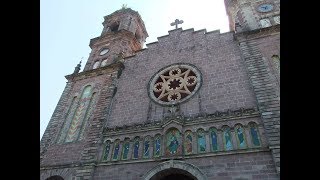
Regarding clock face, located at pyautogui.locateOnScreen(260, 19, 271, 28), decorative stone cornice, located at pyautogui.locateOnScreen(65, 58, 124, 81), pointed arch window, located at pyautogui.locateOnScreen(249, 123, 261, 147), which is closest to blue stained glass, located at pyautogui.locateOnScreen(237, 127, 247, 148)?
pointed arch window, located at pyautogui.locateOnScreen(249, 123, 261, 147)

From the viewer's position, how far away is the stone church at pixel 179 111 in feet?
36.8

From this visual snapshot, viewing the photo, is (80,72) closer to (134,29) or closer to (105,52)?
(105,52)

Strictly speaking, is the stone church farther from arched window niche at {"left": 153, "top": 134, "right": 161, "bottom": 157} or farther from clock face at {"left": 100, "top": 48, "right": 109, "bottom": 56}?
clock face at {"left": 100, "top": 48, "right": 109, "bottom": 56}

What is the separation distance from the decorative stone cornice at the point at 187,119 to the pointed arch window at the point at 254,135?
1.69ft

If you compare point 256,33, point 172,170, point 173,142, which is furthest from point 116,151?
point 256,33

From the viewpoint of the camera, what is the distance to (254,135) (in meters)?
11.3

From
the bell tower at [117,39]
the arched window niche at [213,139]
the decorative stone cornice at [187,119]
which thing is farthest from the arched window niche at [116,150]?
the bell tower at [117,39]

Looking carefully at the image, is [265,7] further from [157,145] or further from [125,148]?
[125,148]

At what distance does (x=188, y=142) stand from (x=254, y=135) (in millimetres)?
2831

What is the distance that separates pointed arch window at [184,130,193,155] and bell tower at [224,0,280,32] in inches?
308

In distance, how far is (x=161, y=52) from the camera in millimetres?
17812

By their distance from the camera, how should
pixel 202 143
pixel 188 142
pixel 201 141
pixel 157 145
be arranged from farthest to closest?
pixel 157 145, pixel 188 142, pixel 201 141, pixel 202 143
